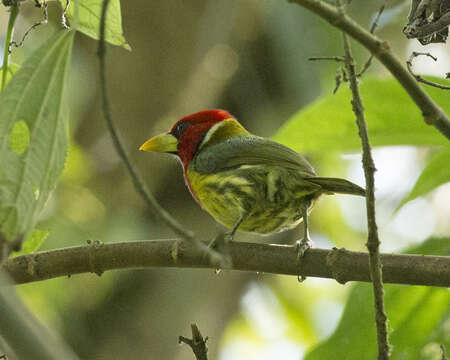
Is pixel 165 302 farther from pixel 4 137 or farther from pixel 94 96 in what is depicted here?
pixel 4 137

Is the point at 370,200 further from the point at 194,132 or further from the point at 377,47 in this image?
the point at 194,132

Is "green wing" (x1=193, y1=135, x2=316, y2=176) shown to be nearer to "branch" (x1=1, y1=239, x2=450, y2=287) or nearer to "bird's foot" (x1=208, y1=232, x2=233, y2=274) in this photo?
"bird's foot" (x1=208, y1=232, x2=233, y2=274)

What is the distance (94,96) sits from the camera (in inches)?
245

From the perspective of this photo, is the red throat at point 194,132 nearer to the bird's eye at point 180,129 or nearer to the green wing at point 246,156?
the bird's eye at point 180,129

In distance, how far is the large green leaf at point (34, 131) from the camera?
136 cm

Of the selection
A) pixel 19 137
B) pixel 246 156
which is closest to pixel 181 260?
pixel 19 137

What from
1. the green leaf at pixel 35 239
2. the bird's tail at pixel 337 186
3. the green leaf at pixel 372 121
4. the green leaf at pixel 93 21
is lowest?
the green leaf at pixel 35 239

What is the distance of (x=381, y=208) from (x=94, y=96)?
8.34 feet

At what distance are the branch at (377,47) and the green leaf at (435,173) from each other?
0.67 meters

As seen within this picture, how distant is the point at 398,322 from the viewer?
222 centimetres

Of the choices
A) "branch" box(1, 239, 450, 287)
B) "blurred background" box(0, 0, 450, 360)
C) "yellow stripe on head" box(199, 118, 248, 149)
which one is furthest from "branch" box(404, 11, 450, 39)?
"blurred background" box(0, 0, 450, 360)

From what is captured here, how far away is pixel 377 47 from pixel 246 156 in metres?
2.16

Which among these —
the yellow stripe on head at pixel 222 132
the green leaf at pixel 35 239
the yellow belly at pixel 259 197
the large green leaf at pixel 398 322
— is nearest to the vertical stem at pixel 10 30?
the green leaf at pixel 35 239

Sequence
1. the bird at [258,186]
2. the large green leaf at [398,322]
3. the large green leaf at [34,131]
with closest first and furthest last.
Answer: the large green leaf at [34,131] < the large green leaf at [398,322] < the bird at [258,186]
